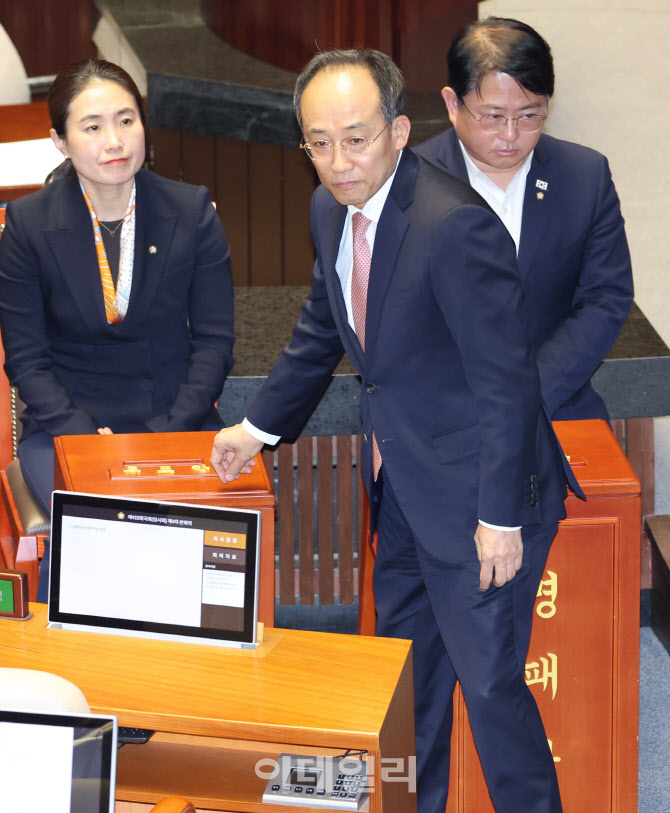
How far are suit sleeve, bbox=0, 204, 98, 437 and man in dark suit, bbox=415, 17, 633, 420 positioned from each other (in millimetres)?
924

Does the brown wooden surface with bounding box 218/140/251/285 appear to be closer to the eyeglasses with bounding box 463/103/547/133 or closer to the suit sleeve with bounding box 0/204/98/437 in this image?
the suit sleeve with bounding box 0/204/98/437

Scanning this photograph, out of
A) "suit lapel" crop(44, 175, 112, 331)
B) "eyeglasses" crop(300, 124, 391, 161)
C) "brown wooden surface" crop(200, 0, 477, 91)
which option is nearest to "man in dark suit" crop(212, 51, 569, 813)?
"eyeglasses" crop(300, 124, 391, 161)

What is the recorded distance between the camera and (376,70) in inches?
85.4

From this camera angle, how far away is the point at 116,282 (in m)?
3.13

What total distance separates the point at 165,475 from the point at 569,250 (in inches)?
35.8

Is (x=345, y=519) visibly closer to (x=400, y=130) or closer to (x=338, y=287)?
(x=338, y=287)

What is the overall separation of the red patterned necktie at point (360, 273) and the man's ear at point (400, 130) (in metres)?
0.14

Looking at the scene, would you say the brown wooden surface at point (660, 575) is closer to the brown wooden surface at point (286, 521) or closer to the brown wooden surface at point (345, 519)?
the brown wooden surface at point (345, 519)

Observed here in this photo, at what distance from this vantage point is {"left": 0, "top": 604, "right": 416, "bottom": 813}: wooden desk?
1955mm

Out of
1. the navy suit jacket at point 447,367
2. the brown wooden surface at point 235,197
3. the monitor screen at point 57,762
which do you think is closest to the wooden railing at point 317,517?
the navy suit jacket at point 447,367

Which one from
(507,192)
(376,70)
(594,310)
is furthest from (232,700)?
(507,192)

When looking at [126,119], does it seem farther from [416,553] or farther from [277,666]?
[277,666]

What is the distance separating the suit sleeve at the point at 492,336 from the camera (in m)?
2.10

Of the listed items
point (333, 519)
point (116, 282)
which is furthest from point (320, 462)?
point (116, 282)
